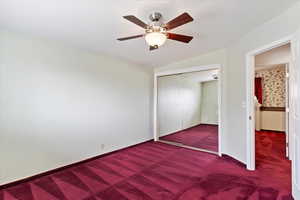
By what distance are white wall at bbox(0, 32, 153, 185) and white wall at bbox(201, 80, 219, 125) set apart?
3338 millimetres

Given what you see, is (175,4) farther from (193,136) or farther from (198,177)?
Result: (193,136)

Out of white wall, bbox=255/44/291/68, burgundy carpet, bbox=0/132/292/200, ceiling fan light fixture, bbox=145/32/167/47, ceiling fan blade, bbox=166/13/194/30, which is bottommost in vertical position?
burgundy carpet, bbox=0/132/292/200

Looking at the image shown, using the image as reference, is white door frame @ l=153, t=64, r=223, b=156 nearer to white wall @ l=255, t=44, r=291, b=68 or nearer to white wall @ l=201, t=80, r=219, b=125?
white wall @ l=255, t=44, r=291, b=68

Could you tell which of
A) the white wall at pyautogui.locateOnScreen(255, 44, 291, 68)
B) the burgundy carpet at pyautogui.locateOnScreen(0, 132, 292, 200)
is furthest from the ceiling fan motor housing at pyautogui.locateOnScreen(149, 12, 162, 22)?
the white wall at pyautogui.locateOnScreen(255, 44, 291, 68)

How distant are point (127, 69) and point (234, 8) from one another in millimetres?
2723

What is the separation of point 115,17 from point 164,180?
2504mm

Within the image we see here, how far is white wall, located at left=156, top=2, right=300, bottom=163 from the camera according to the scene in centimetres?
227

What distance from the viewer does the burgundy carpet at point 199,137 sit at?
172 inches

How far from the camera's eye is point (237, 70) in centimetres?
319

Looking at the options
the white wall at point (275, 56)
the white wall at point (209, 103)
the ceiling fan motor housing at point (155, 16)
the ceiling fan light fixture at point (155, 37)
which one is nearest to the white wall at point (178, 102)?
the white wall at point (209, 103)

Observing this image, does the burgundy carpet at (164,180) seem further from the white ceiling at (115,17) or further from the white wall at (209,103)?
the white wall at (209,103)

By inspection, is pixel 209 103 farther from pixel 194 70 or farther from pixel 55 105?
pixel 55 105

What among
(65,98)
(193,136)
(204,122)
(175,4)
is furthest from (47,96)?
(204,122)

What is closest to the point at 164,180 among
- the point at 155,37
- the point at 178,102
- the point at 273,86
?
the point at 155,37
